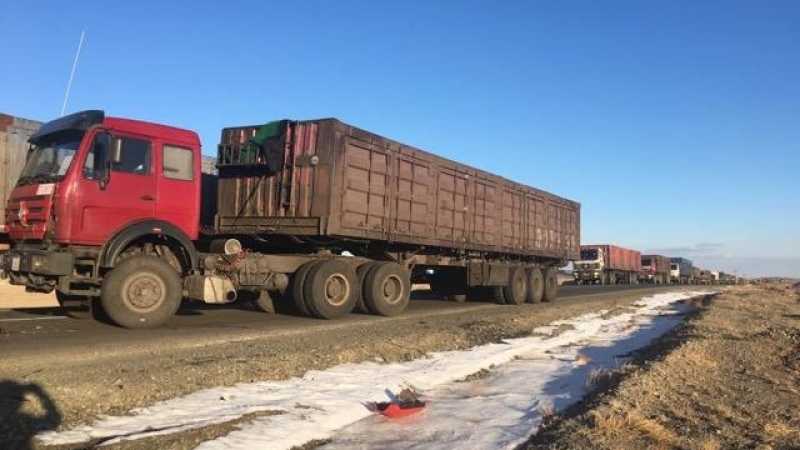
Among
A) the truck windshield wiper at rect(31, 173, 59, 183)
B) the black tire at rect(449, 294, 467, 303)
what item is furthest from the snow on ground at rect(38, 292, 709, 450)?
the black tire at rect(449, 294, 467, 303)

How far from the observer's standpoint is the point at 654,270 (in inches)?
2675

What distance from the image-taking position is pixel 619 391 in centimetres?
642

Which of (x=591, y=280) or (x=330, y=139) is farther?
(x=591, y=280)

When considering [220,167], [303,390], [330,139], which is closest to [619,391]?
[303,390]

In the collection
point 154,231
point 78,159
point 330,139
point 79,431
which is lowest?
point 79,431

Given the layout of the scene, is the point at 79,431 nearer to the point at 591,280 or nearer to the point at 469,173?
the point at 469,173

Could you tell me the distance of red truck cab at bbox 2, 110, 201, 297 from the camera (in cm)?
997

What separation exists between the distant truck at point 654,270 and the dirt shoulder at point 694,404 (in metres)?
57.9

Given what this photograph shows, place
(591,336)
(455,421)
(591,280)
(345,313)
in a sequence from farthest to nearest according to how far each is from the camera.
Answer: (591,280)
(345,313)
(591,336)
(455,421)

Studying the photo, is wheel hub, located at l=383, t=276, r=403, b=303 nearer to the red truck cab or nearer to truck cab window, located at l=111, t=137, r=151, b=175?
the red truck cab

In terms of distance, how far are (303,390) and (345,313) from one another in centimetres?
734

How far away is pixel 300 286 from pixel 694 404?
335 inches

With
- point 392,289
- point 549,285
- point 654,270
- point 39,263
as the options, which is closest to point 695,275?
point 654,270

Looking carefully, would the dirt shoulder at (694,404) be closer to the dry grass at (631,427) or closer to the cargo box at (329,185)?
the dry grass at (631,427)
